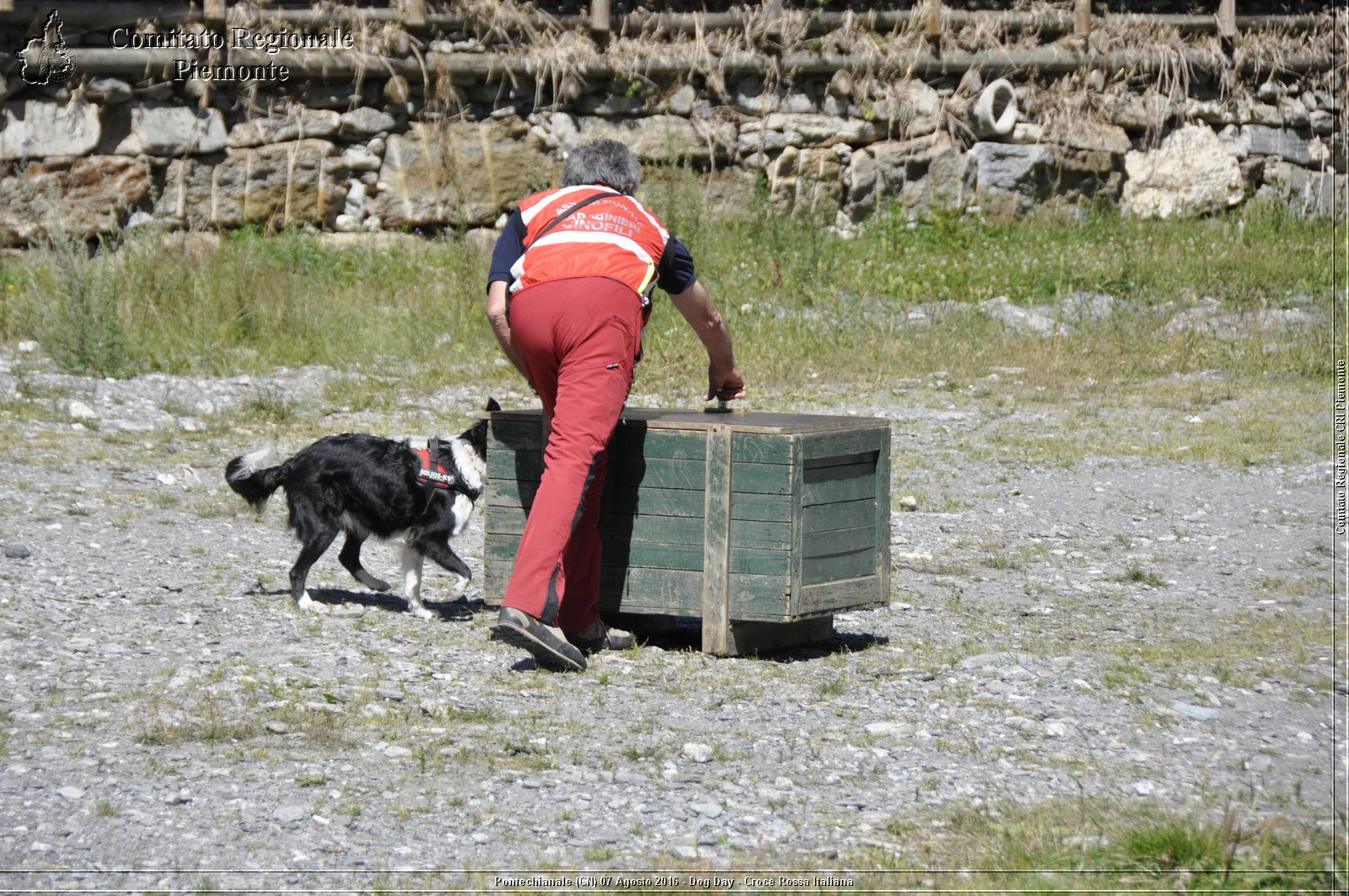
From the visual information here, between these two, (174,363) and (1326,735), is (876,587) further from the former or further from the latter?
(174,363)

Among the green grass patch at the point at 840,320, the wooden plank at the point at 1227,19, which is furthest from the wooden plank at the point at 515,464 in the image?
the wooden plank at the point at 1227,19

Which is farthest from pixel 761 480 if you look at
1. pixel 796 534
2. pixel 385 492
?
pixel 385 492

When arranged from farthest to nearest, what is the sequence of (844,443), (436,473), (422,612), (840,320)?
(840,320), (422,612), (436,473), (844,443)

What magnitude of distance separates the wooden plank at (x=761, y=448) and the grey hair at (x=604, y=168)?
1015mm

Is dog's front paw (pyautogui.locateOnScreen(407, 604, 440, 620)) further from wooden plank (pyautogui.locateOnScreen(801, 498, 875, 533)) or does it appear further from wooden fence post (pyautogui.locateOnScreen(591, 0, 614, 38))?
wooden fence post (pyautogui.locateOnScreen(591, 0, 614, 38))

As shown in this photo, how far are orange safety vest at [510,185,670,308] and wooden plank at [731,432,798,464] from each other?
2.07 feet

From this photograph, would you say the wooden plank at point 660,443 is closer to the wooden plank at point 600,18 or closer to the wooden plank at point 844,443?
the wooden plank at point 844,443

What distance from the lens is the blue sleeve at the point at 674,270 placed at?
16.3 ft

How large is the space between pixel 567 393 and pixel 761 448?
76 cm

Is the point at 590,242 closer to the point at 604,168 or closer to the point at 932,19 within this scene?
the point at 604,168

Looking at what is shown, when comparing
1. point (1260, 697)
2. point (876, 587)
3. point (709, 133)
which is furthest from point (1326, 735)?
point (709, 133)

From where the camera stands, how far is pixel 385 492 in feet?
18.8

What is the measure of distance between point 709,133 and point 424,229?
302 centimetres

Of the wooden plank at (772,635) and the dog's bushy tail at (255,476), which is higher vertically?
the dog's bushy tail at (255,476)
